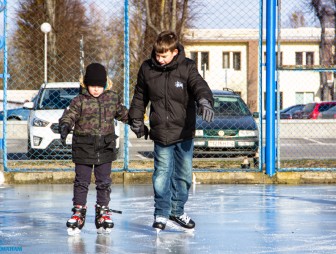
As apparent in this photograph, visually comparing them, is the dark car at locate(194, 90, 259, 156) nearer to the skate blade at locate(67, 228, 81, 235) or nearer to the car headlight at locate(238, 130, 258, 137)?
the car headlight at locate(238, 130, 258, 137)

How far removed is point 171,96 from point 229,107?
9318 mm

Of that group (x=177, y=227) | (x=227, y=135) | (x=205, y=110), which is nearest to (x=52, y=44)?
(x=227, y=135)

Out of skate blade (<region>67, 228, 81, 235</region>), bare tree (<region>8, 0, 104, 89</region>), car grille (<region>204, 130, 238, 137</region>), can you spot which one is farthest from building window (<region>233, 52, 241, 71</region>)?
skate blade (<region>67, 228, 81, 235</region>)

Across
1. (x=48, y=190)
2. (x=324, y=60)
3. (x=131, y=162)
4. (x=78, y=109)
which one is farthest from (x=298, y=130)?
(x=324, y=60)

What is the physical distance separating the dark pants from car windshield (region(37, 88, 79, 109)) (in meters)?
8.00

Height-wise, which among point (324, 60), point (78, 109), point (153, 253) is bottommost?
point (153, 253)

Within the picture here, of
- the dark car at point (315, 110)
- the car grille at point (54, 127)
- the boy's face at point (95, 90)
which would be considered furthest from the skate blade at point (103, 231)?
the dark car at point (315, 110)

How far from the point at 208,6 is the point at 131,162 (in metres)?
2.70

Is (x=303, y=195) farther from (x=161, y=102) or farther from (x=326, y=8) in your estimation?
(x=326, y=8)

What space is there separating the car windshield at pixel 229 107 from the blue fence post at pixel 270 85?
4.09 metres

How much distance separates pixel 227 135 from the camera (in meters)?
15.7

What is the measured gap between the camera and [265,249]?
22.4 ft

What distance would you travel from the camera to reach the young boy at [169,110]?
7.59m

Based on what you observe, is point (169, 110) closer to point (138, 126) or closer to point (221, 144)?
point (138, 126)
